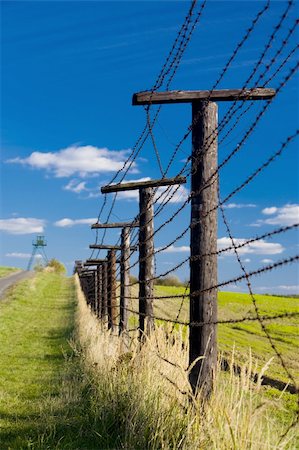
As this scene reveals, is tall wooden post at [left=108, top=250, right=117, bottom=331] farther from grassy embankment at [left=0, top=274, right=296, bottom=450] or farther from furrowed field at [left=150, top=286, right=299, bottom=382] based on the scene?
grassy embankment at [left=0, top=274, right=296, bottom=450]

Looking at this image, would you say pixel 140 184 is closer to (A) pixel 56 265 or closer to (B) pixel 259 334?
(B) pixel 259 334

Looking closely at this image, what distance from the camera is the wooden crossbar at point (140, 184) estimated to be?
7672 millimetres

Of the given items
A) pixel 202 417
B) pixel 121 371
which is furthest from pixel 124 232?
pixel 202 417

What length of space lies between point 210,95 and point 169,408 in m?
2.74

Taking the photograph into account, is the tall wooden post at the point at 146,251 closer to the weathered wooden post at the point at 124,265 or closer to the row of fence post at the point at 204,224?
the weathered wooden post at the point at 124,265

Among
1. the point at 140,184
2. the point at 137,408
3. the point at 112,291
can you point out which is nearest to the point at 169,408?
the point at 137,408

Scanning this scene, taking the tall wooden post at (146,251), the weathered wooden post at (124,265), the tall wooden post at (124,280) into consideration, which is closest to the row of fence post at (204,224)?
the tall wooden post at (146,251)

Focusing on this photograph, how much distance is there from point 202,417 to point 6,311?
20.8m

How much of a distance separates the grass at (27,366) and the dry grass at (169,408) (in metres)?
0.78

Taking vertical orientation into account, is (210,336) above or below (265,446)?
above

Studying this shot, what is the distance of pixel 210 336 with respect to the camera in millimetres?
5000

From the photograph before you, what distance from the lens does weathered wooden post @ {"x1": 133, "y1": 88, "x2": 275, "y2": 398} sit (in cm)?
501

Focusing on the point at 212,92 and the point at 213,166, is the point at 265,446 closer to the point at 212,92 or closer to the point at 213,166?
the point at 213,166

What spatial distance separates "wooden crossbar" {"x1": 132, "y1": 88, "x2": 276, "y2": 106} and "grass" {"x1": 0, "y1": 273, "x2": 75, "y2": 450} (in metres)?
3.40
